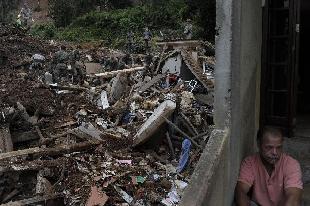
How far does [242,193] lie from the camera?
13.9 feet

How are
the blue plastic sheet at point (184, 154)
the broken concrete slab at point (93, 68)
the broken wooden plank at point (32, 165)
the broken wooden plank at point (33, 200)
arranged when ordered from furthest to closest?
the broken concrete slab at point (93, 68) → the blue plastic sheet at point (184, 154) → the broken wooden plank at point (32, 165) → the broken wooden plank at point (33, 200)

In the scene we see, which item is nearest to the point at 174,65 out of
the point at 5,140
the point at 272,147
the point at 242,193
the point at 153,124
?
the point at 153,124

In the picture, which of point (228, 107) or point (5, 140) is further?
point (5, 140)

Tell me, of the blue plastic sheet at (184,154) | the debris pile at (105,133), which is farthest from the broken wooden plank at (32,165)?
the blue plastic sheet at (184,154)

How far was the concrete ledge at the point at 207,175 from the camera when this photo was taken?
3.34 m

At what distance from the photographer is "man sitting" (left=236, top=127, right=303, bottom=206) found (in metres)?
4.01

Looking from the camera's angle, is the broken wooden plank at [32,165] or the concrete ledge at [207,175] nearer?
the concrete ledge at [207,175]

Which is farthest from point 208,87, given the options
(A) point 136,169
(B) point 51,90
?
(B) point 51,90

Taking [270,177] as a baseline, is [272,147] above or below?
above

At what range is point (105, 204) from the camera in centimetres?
662

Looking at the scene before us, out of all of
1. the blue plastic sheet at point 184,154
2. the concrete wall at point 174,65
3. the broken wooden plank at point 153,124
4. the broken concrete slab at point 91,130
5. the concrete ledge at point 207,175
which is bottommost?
the blue plastic sheet at point 184,154

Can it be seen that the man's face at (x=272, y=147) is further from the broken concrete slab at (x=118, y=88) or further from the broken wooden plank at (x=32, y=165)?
the broken concrete slab at (x=118, y=88)

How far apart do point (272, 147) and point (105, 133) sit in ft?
16.7

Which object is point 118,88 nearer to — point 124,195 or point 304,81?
point 124,195
